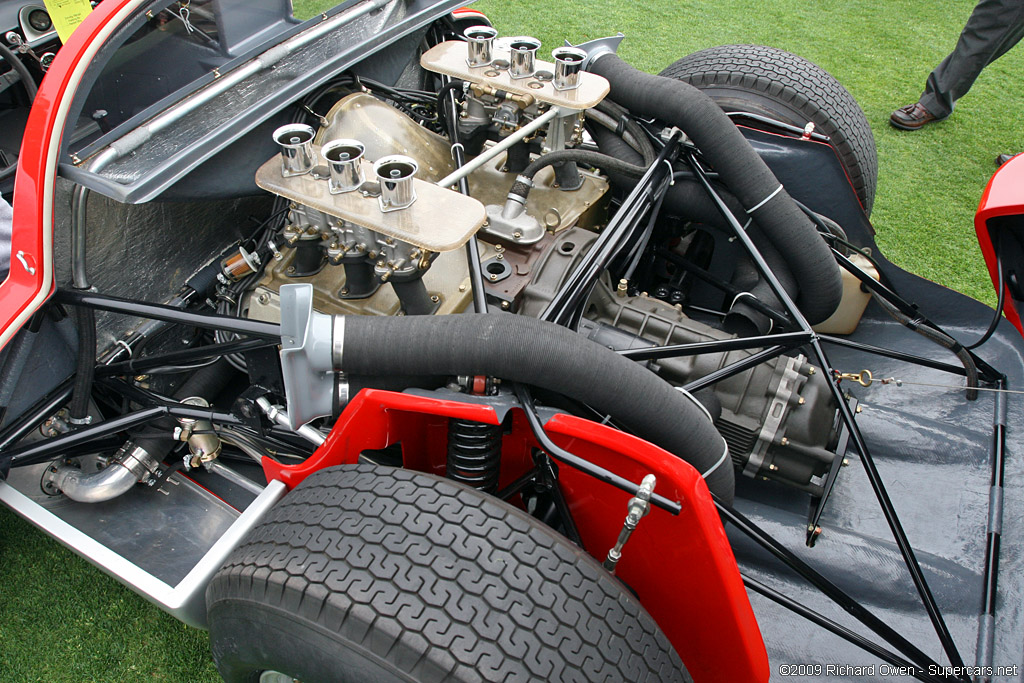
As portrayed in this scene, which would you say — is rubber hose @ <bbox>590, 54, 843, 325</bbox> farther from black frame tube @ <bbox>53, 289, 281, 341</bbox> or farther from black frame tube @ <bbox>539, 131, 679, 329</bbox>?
black frame tube @ <bbox>53, 289, 281, 341</bbox>

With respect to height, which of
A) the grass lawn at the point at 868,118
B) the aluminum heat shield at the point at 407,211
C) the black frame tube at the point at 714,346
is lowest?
the grass lawn at the point at 868,118

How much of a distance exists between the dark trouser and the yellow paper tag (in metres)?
4.30

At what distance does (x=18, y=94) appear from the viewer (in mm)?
2879

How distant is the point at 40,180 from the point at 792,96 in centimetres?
236

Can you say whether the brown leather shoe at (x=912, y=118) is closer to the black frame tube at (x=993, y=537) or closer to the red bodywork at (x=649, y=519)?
the black frame tube at (x=993, y=537)

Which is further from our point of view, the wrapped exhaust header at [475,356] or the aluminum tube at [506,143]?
the aluminum tube at [506,143]

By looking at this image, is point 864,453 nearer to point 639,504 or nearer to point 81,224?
point 639,504

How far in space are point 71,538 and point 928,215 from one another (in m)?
3.91

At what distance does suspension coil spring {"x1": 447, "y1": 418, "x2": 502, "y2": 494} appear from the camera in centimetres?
138

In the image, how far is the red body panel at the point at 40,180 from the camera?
56.5 inches

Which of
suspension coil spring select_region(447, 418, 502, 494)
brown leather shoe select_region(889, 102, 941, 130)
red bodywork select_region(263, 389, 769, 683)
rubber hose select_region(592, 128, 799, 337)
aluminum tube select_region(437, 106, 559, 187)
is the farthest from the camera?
brown leather shoe select_region(889, 102, 941, 130)

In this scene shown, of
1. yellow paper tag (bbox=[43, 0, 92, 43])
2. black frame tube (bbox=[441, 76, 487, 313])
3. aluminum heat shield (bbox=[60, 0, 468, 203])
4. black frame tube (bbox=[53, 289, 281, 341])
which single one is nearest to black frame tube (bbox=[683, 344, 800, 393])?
black frame tube (bbox=[441, 76, 487, 313])

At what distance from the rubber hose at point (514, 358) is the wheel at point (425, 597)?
0.22 metres

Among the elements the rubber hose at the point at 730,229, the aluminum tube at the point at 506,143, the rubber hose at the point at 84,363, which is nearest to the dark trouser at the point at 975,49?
the rubber hose at the point at 730,229
